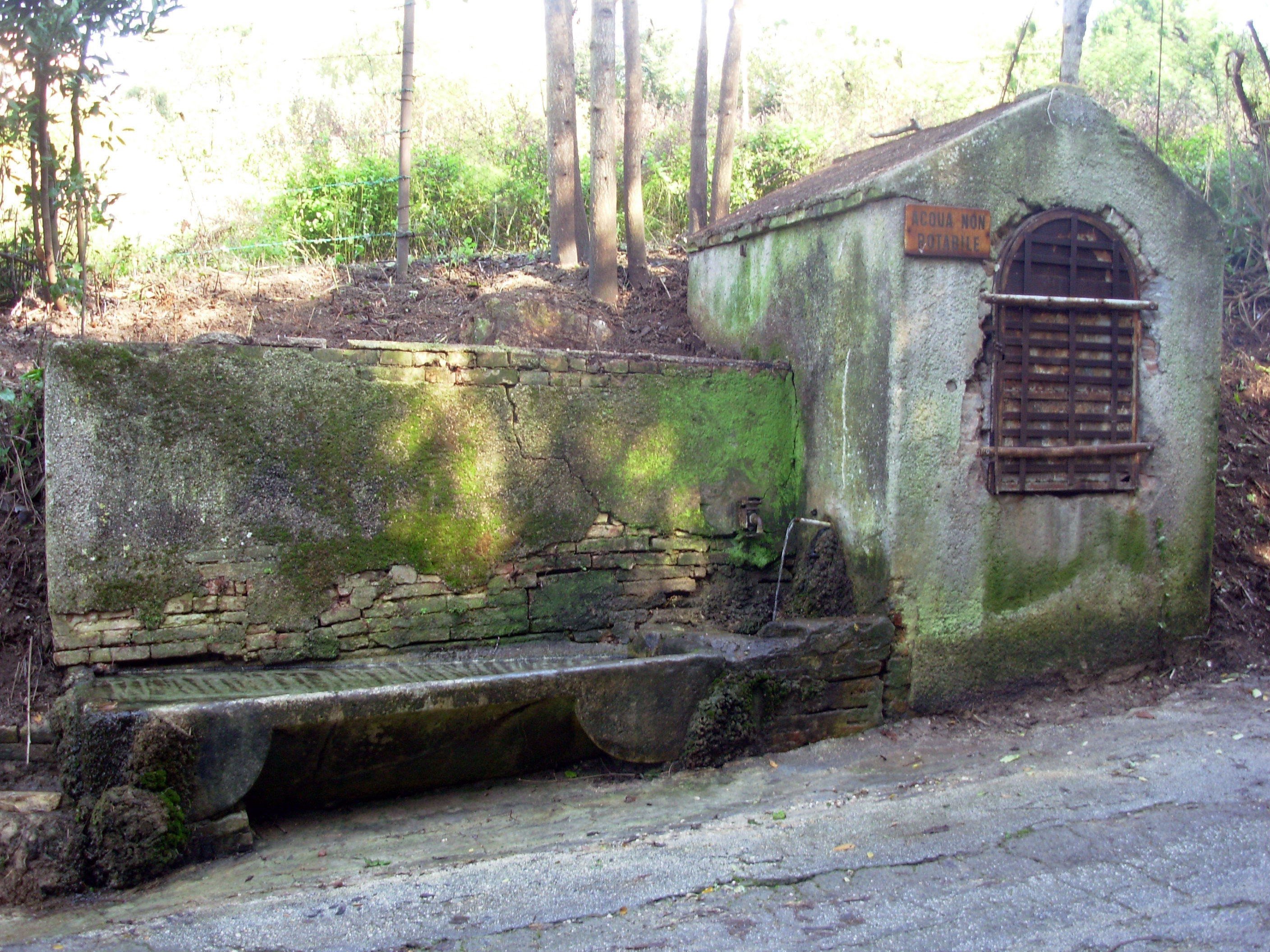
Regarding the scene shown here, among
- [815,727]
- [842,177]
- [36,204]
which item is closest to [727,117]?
[842,177]

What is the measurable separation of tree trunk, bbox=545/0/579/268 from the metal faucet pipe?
4328 millimetres

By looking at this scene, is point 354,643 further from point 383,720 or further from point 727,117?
point 727,117

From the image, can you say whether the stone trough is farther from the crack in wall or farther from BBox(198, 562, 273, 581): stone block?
the crack in wall

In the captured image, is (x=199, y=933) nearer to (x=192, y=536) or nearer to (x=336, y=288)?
(x=192, y=536)

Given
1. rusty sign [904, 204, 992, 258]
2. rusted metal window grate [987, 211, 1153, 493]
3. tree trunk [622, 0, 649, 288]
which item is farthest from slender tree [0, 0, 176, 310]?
rusted metal window grate [987, 211, 1153, 493]

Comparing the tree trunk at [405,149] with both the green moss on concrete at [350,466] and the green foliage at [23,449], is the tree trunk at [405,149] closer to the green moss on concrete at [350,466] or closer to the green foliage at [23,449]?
the green foliage at [23,449]

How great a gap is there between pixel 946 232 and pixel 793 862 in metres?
3.37

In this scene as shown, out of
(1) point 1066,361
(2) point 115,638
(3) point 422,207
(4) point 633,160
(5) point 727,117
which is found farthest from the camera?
(3) point 422,207

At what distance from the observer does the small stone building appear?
520 cm

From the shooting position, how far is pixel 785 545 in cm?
584

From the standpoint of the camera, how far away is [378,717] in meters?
4.05

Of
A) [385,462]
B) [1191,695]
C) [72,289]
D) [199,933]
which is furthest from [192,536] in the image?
[1191,695]

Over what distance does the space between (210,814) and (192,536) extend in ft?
4.54

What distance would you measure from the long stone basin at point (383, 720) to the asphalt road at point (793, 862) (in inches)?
5.9
